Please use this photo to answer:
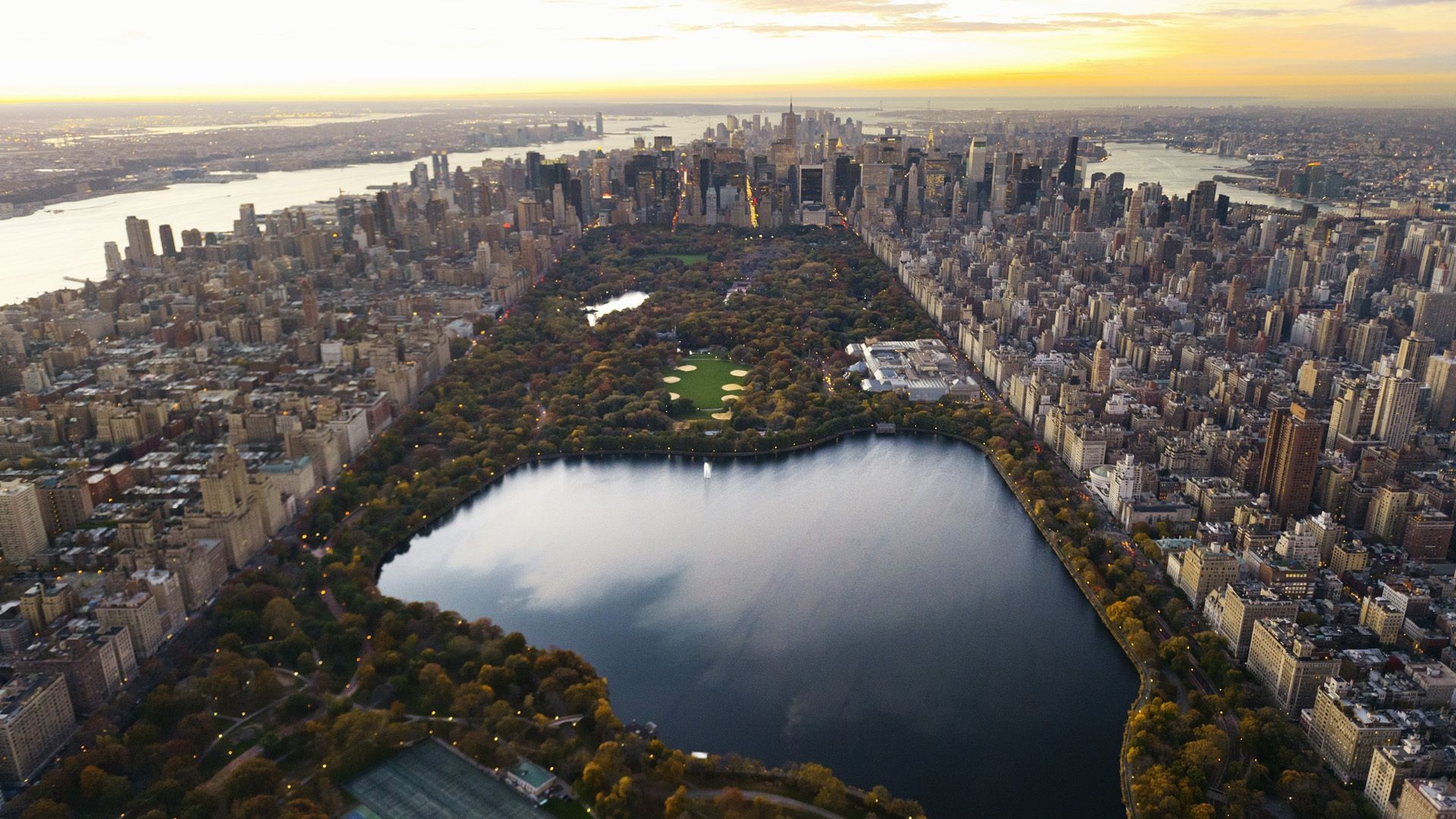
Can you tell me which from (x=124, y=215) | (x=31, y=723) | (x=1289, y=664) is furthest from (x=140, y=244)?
(x=1289, y=664)

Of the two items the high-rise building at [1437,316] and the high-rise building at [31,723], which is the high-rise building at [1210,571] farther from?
the high-rise building at [1437,316]

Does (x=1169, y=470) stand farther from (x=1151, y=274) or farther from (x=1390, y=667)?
(x=1151, y=274)

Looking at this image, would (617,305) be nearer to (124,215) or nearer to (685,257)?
(685,257)

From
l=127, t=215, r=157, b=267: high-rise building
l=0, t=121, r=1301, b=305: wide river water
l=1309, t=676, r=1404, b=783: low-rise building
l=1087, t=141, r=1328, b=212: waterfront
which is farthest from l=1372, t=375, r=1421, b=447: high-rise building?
l=127, t=215, r=157, b=267: high-rise building

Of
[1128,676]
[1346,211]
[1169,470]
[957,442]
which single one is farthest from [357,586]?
[1346,211]

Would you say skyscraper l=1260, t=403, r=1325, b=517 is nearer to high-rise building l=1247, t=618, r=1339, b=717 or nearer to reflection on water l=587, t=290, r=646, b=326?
high-rise building l=1247, t=618, r=1339, b=717
